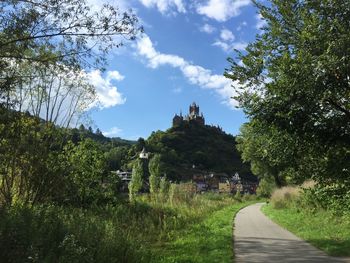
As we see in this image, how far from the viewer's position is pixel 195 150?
4119 inches

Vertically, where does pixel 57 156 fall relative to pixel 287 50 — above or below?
below

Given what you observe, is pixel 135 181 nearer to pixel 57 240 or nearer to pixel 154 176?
pixel 154 176

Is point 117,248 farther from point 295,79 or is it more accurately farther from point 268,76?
point 268,76

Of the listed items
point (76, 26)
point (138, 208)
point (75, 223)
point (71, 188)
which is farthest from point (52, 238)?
point (138, 208)

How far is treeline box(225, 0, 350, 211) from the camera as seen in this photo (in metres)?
13.9

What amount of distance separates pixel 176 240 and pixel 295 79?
306 inches

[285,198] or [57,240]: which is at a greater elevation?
[285,198]

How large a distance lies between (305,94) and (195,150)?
90.4 meters

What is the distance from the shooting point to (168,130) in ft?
365

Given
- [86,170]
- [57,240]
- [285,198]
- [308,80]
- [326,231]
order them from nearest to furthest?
[57,240], [308,80], [326,231], [86,170], [285,198]

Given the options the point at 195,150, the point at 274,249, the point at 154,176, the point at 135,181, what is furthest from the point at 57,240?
the point at 195,150

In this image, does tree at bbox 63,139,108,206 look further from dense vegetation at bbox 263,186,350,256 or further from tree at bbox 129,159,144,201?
dense vegetation at bbox 263,186,350,256

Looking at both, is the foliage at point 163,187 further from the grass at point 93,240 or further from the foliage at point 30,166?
the foliage at point 30,166

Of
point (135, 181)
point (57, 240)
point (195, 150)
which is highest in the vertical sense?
point (195, 150)
